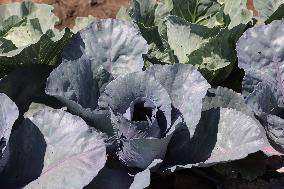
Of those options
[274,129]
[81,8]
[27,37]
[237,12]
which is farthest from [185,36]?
[81,8]

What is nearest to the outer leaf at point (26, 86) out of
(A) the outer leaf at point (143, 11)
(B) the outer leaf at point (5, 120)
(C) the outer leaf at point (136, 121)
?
(B) the outer leaf at point (5, 120)

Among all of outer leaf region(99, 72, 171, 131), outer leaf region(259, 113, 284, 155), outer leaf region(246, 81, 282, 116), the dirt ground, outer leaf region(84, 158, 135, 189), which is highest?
outer leaf region(99, 72, 171, 131)

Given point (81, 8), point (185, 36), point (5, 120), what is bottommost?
point (81, 8)

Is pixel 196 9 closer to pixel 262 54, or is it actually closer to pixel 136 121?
pixel 262 54

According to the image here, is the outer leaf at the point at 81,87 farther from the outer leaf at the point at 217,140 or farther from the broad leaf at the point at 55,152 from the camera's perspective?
the outer leaf at the point at 217,140

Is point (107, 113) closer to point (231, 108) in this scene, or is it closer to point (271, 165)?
point (231, 108)

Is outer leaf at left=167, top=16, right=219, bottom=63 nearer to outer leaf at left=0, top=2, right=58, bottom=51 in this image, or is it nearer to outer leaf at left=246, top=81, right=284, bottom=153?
outer leaf at left=246, top=81, right=284, bottom=153

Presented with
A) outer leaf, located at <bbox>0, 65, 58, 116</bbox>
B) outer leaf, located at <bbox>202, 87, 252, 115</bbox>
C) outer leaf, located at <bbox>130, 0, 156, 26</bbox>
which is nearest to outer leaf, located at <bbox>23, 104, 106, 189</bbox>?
outer leaf, located at <bbox>0, 65, 58, 116</bbox>

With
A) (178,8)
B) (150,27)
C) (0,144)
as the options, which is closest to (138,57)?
(150,27)

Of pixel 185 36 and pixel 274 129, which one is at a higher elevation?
pixel 185 36
